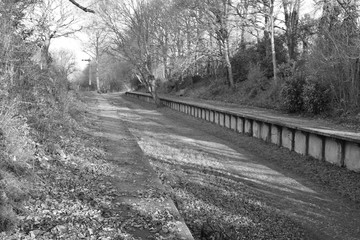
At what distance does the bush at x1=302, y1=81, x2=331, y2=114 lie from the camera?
46.4 feet

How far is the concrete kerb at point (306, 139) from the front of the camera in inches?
349

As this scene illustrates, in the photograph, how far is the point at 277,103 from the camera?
1845 cm

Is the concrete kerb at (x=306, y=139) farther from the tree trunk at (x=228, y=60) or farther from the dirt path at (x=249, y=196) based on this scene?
the tree trunk at (x=228, y=60)

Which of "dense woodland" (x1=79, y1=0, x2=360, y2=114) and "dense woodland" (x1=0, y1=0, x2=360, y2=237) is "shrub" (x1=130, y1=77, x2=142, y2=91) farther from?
"dense woodland" (x1=79, y1=0, x2=360, y2=114)

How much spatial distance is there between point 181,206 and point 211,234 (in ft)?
3.88

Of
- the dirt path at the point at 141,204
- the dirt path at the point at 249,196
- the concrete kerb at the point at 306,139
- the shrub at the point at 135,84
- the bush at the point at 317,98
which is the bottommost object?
the dirt path at the point at 249,196

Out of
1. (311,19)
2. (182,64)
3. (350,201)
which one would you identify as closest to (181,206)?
(350,201)

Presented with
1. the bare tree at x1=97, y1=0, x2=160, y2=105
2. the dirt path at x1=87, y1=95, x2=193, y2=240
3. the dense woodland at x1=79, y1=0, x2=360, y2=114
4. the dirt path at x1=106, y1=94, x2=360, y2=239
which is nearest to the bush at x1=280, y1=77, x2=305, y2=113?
the dense woodland at x1=79, y1=0, x2=360, y2=114

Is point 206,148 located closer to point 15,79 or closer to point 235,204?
point 235,204

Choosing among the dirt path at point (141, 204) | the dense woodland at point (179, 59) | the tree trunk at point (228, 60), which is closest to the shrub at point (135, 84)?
the dense woodland at point (179, 59)

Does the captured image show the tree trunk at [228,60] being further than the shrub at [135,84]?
No

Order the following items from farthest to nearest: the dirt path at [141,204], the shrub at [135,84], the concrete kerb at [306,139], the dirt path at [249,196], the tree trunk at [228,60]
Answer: the shrub at [135,84]
the tree trunk at [228,60]
the concrete kerb at [306,139]
the dirt path at [249,196]
the dirt path at [141,204]

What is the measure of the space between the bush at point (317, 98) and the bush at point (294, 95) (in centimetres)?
89

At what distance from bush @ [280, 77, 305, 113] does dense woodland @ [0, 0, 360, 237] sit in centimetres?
4
